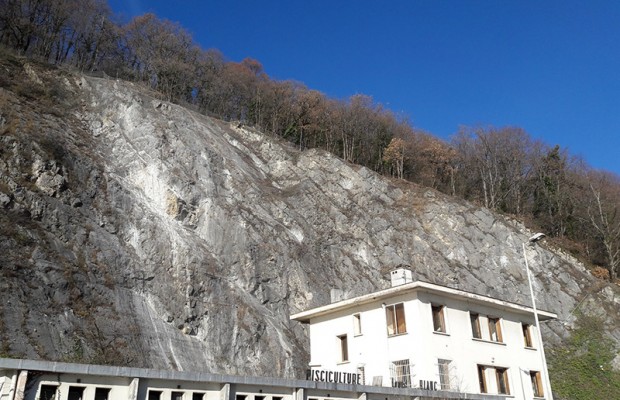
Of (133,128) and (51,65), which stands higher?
(51,65)


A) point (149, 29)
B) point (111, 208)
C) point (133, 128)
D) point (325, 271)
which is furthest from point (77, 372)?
point (149, 29)

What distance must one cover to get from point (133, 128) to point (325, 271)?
19389 millimetres

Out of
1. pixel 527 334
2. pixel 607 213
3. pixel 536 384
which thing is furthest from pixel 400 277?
pixel 607 213

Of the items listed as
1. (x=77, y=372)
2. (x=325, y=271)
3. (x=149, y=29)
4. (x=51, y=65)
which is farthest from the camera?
(x=149, y=29)

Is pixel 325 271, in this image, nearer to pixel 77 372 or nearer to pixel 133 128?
pixel 133 128

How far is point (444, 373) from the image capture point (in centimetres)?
2566

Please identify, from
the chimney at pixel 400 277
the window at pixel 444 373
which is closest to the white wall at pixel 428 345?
the window at pixel 444 373

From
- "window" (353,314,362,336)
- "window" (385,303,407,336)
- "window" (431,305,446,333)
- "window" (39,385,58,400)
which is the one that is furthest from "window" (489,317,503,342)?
"window" (39,385,58,400)

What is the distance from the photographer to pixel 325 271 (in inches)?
1699

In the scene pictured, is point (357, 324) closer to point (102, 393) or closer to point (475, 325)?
point (475, 325)

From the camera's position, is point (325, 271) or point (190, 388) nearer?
point (190, 388)

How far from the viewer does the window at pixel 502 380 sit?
92.3 feet

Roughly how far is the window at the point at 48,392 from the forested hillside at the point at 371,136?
4817 centimetres

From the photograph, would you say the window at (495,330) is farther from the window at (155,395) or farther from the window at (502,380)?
the window at (155,395)
